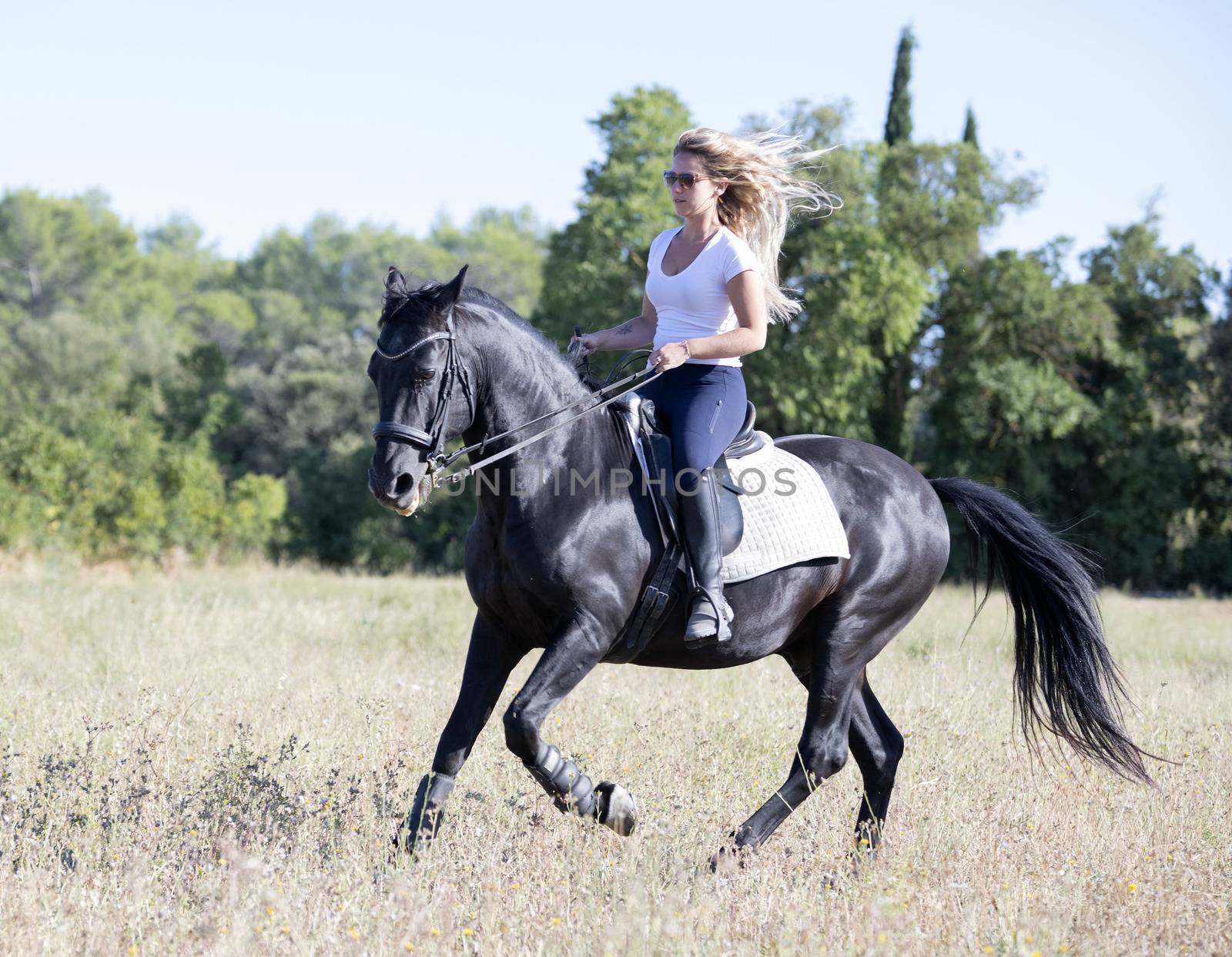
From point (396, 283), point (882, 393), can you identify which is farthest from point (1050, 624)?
point (882, 393)

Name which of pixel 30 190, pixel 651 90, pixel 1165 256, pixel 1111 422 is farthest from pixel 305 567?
pixel 30 190

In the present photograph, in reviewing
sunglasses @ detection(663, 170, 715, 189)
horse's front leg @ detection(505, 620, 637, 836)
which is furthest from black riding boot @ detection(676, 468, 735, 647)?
sunglasses @ detection(663, 170, 715, 189)

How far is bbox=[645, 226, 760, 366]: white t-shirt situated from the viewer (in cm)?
484

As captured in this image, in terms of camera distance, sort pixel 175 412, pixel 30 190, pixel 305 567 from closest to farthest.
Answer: pixel 305 567 → pixel 175 412 → pixel 30 190

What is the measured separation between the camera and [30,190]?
237 ft

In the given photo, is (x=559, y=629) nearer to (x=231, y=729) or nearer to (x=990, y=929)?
(x=990, y=929)

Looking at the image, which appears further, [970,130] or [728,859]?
[970,130]

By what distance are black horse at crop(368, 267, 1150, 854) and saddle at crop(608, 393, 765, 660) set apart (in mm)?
55

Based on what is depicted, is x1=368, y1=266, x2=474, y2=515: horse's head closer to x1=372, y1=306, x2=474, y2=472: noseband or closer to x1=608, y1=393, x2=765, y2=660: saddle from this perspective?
x1=372, y1=306, x2=474, y2=472: noseband

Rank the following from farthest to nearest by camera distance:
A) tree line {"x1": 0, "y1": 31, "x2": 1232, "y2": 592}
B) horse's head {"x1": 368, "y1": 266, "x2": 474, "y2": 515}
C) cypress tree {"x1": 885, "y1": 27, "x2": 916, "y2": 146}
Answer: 1. cypress tree {"x1": 885, "y1": 27, "x2": 916, "y2": 146}
2. tree line {"x1": 0, "y1": 31, "x2": 1232, "y2": 592}
3. horse's head {"x1": 368, "y1": 266, "x2": 474, "y2": 515}

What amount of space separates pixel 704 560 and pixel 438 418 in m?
1.28

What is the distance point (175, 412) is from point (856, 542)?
133 ft

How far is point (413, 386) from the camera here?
14.1 feet

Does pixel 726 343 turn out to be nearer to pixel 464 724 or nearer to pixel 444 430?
pixel 444 430
